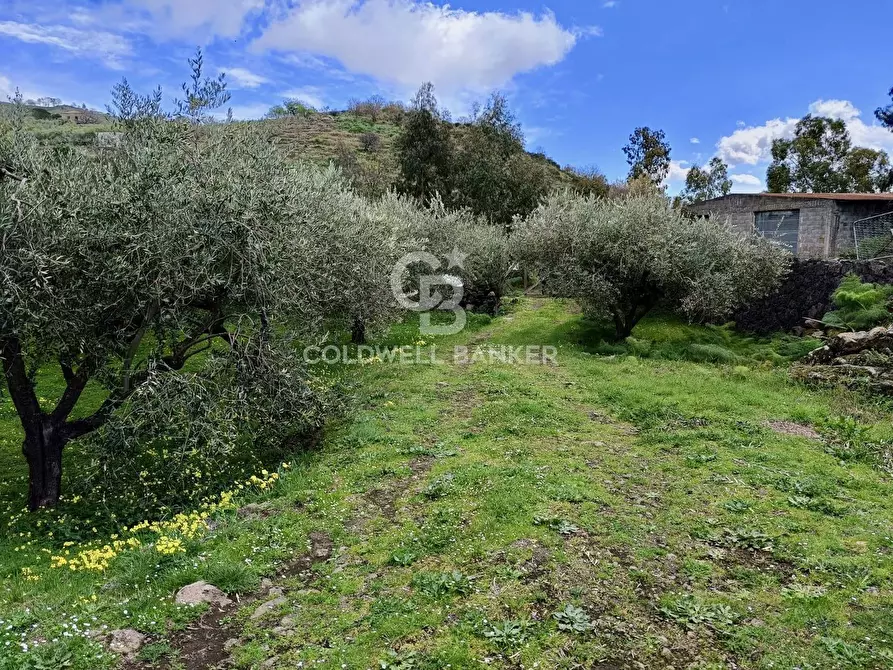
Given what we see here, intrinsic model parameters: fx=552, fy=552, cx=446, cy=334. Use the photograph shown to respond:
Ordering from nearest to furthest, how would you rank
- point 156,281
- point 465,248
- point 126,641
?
1. point 126,641
2. point 156,281
3. point 465,248

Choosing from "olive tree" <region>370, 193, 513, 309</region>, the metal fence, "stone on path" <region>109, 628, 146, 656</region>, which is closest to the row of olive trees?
"stone on path" <region>109, 628, 146, 656</region>

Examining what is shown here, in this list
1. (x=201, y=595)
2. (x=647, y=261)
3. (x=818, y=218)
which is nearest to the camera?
(x=201, y=595)

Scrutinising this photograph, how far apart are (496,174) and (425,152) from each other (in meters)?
6.10

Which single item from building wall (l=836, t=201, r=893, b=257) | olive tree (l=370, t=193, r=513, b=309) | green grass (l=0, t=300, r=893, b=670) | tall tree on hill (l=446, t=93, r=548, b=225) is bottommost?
green grass (l=0, t=300, r=893, b=670)

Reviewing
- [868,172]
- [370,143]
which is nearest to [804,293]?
[868,172]

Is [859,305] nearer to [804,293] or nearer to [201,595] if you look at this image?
[804,293]

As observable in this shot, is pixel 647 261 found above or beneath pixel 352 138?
beneath

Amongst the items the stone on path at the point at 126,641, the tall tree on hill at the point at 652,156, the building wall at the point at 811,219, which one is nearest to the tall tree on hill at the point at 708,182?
the tall tree on hill at the point at 652,156

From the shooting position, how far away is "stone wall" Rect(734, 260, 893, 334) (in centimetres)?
1952

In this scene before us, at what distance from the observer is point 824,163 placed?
5203 cm

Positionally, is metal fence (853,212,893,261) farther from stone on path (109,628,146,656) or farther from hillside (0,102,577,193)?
hillside (0,102,577,193)

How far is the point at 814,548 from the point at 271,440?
8938 mm

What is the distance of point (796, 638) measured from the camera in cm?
537

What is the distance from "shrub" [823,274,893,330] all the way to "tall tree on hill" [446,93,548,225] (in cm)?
2490
